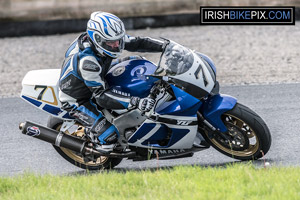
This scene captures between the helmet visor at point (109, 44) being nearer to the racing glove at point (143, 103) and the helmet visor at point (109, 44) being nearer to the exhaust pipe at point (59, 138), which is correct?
the racing glove at point (143, 103)

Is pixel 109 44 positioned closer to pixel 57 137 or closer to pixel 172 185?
pixel 57 137

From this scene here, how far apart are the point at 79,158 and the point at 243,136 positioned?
78.3 inches

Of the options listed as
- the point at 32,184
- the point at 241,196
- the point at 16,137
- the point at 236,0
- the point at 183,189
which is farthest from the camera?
the point at 236,0

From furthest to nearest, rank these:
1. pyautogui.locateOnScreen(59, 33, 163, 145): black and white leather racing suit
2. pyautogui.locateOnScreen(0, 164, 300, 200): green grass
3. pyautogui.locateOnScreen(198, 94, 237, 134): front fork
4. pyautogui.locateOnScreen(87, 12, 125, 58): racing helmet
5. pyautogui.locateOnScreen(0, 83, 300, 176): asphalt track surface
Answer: pyautogui.locateOnScreen(0, 83, 300, 176): asphalt track surface → pyautogui.locateOnScreen(198, 94, 237, 134): front fork → pyautogui.locateOnScreen(59, 33, 163, 145): black and white leather racing suit → pyautogui.locateOnScreen(87, 12, 125, 58): racing helmet → pyautogui.locateOnScreen(0, 164, 300, 200): green grass

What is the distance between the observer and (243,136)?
21.6 feet

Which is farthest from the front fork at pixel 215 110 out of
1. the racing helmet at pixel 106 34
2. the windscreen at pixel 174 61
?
the racing helmet at pixel 106 34

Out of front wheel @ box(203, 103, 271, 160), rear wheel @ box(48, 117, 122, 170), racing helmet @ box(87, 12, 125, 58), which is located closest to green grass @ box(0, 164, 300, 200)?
front wheel @ box(203, 103, 271, 160)

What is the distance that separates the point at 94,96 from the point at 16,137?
2525 mm

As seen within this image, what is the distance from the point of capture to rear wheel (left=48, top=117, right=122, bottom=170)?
717 cm

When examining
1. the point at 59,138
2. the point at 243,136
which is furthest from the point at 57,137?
the point at 243,136

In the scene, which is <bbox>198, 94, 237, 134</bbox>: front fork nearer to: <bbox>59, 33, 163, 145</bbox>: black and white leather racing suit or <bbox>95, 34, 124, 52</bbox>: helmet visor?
<bbox>59, 33, 163, 145</bbox>: black and white leather racing suit

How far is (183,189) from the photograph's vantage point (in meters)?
5.47

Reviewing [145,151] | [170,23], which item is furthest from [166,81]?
[170,23]

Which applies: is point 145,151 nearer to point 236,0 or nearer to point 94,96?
point 94,96
